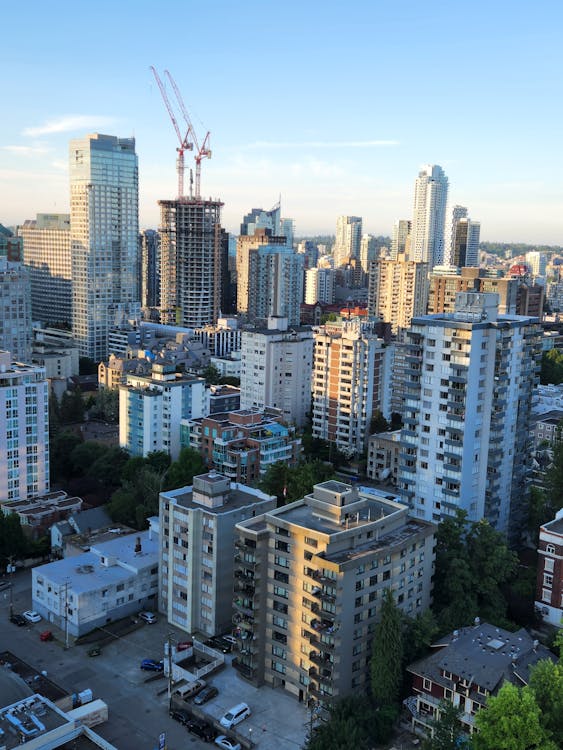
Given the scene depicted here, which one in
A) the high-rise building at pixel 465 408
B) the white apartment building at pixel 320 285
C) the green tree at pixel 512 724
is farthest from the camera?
the white apartment building at pixel 320 285

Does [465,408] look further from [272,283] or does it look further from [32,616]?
[272,283]

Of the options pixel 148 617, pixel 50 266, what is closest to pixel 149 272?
pixel 50 266

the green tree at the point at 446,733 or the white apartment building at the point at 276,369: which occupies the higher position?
the white apartment building at the point at 276,369

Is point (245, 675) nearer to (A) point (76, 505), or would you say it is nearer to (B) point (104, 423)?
(A) point (76, 505)

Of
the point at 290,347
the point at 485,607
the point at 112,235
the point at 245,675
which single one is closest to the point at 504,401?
the point at 485,607

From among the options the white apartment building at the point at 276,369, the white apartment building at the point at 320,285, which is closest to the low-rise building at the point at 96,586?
the white apartment building at the point at 276,369

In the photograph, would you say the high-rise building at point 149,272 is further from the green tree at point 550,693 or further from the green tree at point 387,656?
the green tree at point 550,693
